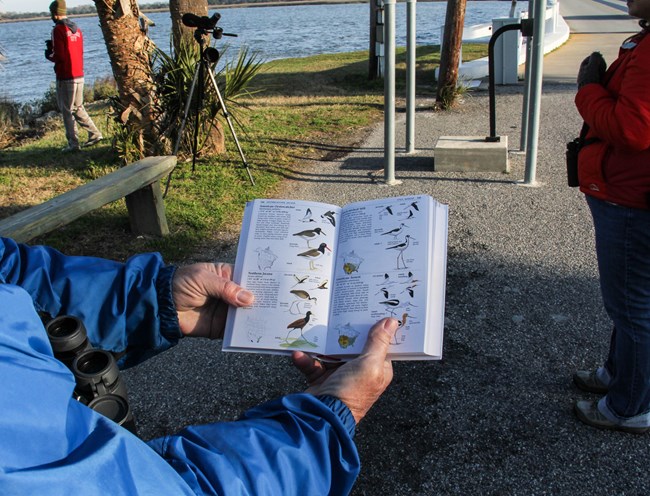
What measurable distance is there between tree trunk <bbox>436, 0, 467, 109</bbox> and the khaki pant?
16.2 ft

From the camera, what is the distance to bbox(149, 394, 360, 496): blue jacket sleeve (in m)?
1.08

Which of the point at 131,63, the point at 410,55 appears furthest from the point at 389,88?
the point at 131,63

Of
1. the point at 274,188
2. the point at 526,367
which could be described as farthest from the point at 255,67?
the point at 526,367

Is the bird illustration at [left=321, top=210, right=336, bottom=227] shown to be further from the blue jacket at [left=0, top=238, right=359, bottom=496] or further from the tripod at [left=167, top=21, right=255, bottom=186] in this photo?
the tripod at [left=167, top=21, right=255, bottom=186]

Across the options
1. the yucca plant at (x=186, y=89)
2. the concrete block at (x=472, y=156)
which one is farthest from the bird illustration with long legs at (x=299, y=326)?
the yucca plant at (x=186, y=89)

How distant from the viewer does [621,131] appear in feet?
6.57

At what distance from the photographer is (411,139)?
6.90 m

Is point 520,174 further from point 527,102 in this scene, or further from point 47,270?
point 47,270

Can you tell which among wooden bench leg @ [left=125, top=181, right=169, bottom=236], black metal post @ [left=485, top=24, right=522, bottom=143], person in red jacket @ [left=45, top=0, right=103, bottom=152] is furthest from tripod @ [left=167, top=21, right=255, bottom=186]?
person in red jacket @ [left=45, top=0, right=103, bottom=152]

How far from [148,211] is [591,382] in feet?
11.2

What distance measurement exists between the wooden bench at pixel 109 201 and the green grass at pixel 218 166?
175 millimetres

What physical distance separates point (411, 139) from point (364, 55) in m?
10.1

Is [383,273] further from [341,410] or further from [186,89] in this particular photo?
[186,89]

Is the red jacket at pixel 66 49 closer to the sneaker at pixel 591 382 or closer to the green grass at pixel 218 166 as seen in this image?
the green grass at pixel 218 166
